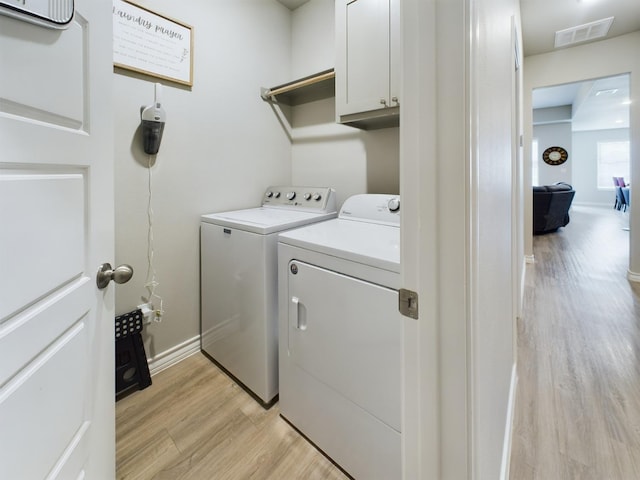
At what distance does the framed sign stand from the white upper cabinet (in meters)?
0.90

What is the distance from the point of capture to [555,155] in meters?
8.52

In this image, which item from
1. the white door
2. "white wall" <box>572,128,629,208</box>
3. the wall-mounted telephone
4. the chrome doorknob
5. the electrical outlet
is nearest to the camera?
the white door

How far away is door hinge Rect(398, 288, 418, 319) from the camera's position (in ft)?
1.98

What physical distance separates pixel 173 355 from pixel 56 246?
1.47m

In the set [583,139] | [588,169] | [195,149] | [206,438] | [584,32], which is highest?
[583,139]

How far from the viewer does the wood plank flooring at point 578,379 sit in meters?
1.23

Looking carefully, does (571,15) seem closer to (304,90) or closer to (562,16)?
(562,16)

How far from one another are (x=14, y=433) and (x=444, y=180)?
85cm

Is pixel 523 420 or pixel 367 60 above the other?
pixel 367 60

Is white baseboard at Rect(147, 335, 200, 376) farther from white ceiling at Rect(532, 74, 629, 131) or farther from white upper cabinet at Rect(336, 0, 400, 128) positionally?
white ceiling at Rect(532, 74, 629, 131)

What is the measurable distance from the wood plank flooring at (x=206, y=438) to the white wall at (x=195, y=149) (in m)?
0.32

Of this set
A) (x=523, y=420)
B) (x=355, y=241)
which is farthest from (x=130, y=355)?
(x=523, y=420)

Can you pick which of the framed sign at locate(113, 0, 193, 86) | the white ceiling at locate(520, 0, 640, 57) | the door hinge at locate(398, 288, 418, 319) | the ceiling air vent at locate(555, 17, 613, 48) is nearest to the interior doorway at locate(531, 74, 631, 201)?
the ceiling air vent at locate(555, 17, 613, 48)

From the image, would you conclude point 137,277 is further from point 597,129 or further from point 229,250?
point 597,129
